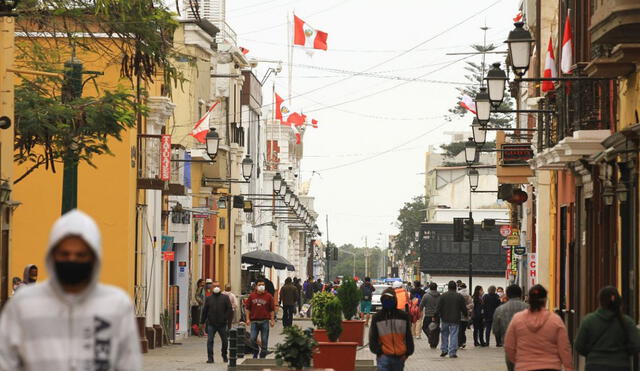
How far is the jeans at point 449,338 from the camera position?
106 feet

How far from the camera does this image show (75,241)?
6.12m

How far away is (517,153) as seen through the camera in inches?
1666

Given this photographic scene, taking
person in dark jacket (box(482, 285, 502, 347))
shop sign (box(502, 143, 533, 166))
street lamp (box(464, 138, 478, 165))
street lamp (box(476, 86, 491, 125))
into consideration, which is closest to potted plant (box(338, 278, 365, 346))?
street lamp (box(476, 86, 491, 125))

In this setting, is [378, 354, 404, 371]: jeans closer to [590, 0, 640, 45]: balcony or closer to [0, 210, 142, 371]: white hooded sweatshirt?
[590, 0, 640, 45]: balcony

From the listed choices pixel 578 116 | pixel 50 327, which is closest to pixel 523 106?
pixel 578 116

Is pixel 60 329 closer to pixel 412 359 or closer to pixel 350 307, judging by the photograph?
pixel 350 307

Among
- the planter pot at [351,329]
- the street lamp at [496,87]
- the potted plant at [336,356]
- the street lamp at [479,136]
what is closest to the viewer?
the potted plant at [336,356]

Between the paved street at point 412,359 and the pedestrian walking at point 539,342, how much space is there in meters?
14.2

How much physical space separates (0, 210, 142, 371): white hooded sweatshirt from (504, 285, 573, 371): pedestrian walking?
25.7 ft

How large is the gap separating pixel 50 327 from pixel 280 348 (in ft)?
37.5

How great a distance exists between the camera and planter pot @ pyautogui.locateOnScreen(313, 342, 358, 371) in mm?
22703

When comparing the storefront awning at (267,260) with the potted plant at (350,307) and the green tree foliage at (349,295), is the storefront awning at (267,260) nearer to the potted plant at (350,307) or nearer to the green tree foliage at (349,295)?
the potted plant at (350,307)

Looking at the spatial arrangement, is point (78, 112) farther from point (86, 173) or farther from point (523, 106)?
point (523, 106)

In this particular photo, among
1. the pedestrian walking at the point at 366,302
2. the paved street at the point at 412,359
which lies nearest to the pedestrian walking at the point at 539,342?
the paved street at the point at 412,359
